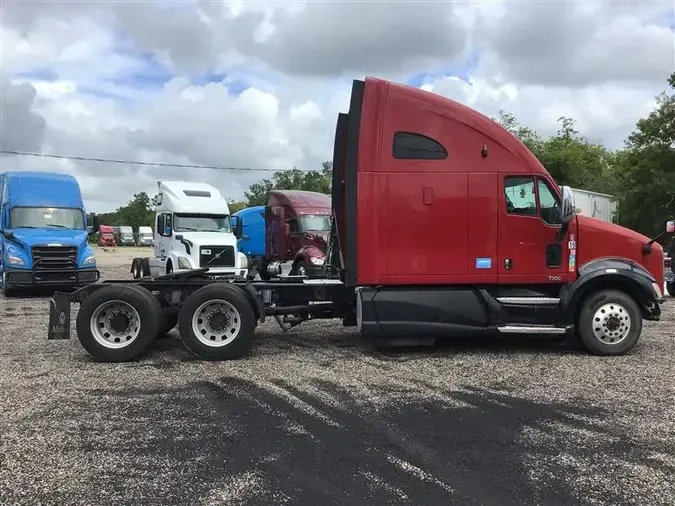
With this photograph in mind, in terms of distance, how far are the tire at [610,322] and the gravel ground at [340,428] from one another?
0.21 meters

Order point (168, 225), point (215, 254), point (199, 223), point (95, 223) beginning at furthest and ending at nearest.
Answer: point (199, 223), point (168, 225), point (95, 223), point (215, 254)

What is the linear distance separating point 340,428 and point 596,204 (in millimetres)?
23546

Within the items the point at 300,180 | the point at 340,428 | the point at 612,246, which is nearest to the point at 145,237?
the point at 300,180

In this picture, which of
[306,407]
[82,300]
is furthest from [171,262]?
[306,407]

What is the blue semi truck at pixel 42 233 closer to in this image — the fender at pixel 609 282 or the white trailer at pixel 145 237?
the fender at pixel 609 282

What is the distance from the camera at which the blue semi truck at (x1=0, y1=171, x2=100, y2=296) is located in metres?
15.4

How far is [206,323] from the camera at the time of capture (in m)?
7.94

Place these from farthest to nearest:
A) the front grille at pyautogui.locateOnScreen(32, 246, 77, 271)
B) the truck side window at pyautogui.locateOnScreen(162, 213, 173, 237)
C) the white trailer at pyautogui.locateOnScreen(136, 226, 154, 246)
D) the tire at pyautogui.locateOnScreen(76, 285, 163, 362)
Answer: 1. the white trailer at pyautogui.locateOnScreen(136, 226, 154, 246)
2. the truck side window at pyautogui.locateOnScreen(162, 213, 173, 237)
3. the front grille at pyautogui.locateOnScreen(32, 246, 77, 271)
4. the tire at pyautogui.locateOnScreen(76, 285, 163, 362)

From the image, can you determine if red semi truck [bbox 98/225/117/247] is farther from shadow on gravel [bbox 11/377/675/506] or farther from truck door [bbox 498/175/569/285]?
shadow on gravel [bbox 11/377/675/506]

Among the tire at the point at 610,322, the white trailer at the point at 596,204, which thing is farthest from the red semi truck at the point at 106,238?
the tire at the point at 610,322

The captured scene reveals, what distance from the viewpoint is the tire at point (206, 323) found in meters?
7.84

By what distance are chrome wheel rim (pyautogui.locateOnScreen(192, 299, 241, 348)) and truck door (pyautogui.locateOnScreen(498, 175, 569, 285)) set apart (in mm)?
3671

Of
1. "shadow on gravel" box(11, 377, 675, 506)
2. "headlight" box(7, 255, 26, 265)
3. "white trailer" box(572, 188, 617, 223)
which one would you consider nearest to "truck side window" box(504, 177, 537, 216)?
"shadow on gravel" box(11, 377, 675, 506)

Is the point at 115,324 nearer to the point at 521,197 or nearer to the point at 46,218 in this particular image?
the point at 521,197
